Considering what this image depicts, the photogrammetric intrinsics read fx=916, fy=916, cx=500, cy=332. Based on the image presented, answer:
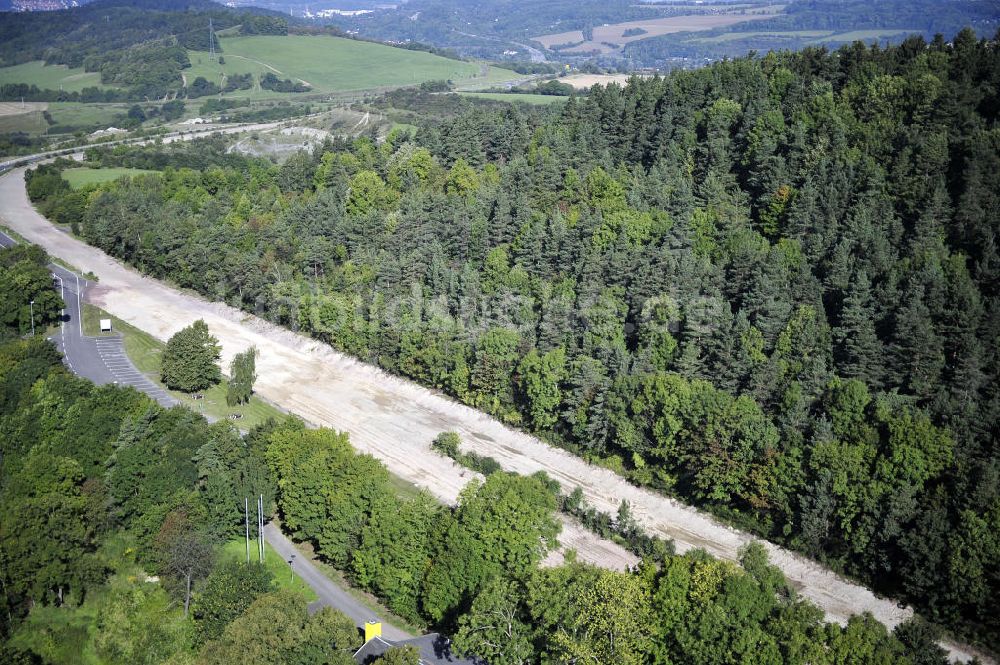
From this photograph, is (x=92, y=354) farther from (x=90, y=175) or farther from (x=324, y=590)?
(x=90, y=175)

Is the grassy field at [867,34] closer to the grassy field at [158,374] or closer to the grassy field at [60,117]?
the grassy field at [60,117]

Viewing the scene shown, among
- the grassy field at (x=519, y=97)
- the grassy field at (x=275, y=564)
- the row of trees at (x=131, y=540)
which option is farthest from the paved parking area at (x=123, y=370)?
the grassy field at (x=519, y=97)

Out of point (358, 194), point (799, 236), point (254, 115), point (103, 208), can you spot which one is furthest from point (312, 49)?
point (799, 236)

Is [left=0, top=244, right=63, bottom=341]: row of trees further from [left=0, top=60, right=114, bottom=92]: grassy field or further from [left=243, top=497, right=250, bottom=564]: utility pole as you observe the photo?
[left=0, top=60, right=114, bottom=92]: grassy field

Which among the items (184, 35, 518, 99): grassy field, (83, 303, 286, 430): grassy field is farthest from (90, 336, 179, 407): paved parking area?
(184, 35, 518, 99): grassy field

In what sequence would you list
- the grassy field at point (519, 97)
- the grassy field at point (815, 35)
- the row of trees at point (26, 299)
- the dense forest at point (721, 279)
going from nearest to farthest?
the dense forest at point (721, 279) < the row of trees at point (26, 299) < the grassy field at point (519, 97) < the grassy field at point (815, 35)

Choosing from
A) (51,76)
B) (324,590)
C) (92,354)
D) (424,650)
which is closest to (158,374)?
(92,354)
